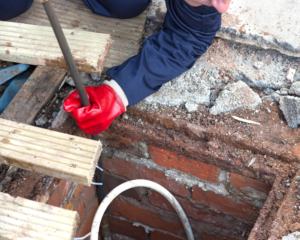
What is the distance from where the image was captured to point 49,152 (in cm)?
74

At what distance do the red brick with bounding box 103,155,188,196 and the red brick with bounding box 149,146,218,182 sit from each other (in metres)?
0.11

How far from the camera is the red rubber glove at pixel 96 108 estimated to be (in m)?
1.11

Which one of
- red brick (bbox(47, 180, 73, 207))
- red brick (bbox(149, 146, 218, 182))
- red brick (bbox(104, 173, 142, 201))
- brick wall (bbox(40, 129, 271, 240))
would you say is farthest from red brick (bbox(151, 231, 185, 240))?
red brick (bbox(47, 180, 73, 207))

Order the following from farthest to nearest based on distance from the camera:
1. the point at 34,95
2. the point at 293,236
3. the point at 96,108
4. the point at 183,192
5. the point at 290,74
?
the point at 183,192 → the point at 290,74 → the point at 34,95 → the point at 96,108 → the point at 293,236

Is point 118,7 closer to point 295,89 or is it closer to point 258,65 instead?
point 258,65

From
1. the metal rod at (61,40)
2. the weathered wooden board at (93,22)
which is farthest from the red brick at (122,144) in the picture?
the metal rod at (61,40)

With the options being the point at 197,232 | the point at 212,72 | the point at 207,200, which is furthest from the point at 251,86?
the point at 197,232

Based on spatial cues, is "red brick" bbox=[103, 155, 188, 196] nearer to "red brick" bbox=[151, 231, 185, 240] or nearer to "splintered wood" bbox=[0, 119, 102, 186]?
"red brick" bbox=[151, 231, 185, 240]

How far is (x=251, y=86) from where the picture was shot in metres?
1.39

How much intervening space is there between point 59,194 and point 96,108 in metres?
0.48

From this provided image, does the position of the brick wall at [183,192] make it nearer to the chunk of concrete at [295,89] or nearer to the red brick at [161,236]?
the red brick at [161,236]

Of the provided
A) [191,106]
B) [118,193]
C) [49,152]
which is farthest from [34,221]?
[191,106]

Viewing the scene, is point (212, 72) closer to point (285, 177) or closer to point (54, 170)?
point (285, 177)

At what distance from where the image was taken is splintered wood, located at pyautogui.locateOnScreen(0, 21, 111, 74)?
82cm
